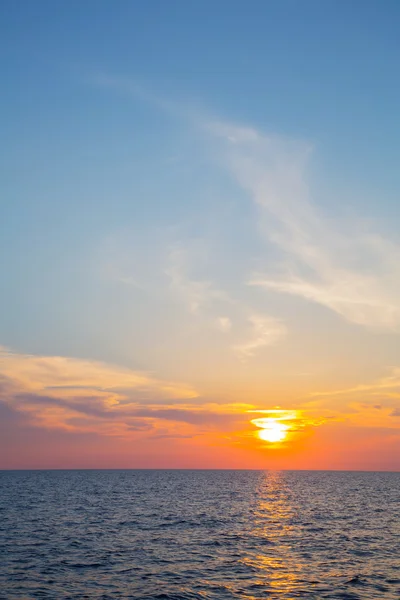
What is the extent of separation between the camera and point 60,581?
3484cm

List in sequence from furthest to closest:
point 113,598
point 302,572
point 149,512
A: point 149,512 < point 302,572 < point 113,598

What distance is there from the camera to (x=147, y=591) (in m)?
32.9

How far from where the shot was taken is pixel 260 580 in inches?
→ 1416

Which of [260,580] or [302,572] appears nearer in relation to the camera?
[260,580]

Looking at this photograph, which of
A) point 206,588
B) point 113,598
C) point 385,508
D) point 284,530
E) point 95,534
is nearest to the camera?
point 113,598

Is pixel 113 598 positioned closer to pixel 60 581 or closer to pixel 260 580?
pixel 60 581

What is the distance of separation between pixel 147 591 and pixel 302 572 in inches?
498

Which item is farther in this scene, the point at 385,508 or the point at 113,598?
the point at 385,508

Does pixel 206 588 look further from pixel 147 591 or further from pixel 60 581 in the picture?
pixel 60 581

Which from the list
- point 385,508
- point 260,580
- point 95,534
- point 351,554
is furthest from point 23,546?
point 385,508

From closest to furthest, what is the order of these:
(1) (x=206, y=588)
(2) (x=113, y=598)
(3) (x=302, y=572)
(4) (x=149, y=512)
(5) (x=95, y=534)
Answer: (2) (x=113, y=598), (1) (x=206, y=588), (3) (x=302, y=572), (5) (x=95, y=534), (4) (x=149, y=512)

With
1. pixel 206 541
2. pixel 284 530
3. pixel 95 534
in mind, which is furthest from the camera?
pixel 284 530

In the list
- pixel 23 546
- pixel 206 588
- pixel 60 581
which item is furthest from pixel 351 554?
pixel 23 546

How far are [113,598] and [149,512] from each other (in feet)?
171
